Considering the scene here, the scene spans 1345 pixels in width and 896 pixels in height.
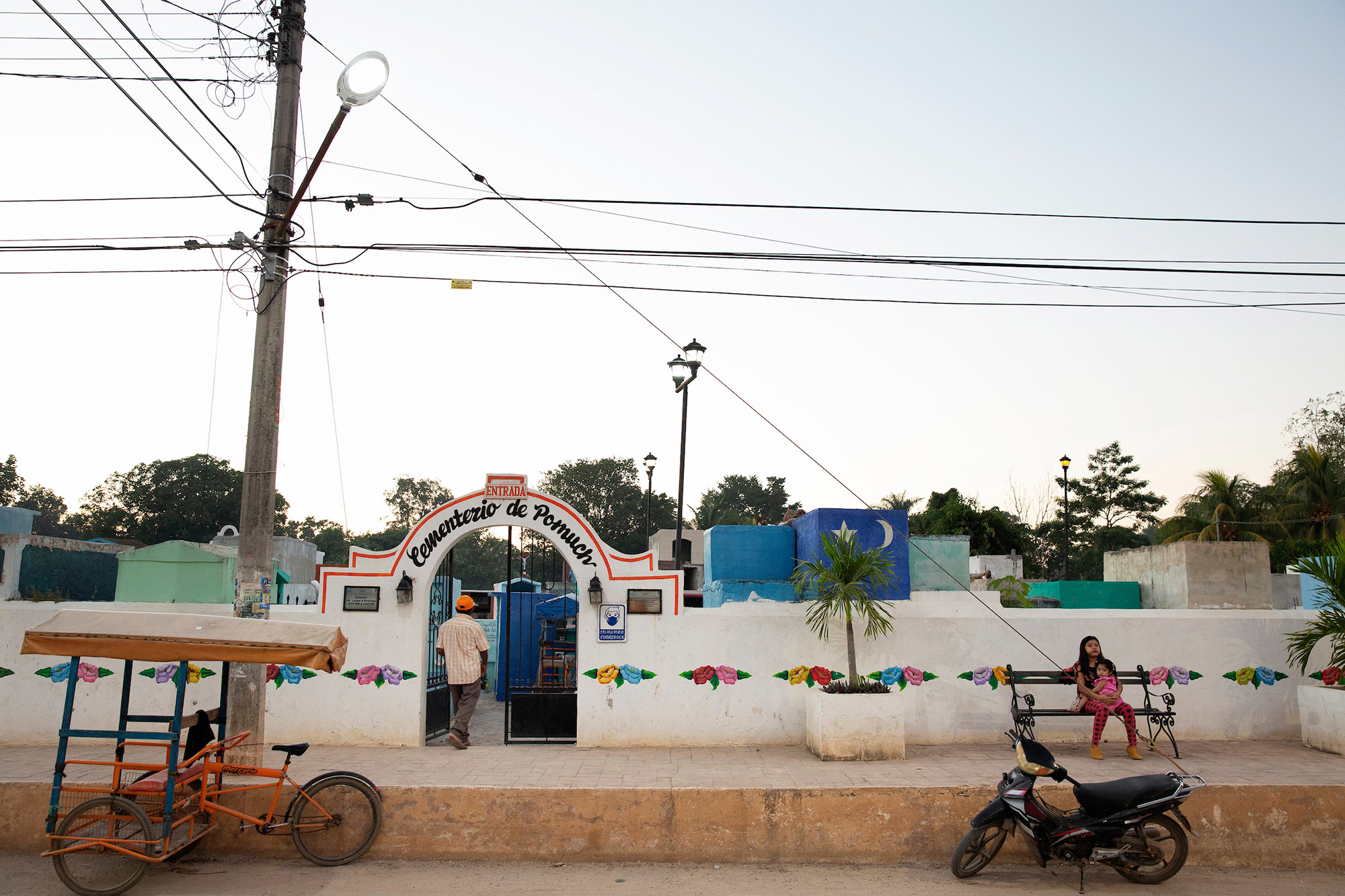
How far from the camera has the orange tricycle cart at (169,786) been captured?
6.33m

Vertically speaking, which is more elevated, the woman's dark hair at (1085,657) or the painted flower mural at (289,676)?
the woman's dark hair at (1085,657)

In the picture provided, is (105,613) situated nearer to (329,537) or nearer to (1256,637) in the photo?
(1256,637)

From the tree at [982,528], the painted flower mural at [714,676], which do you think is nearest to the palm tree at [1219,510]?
the tree at [982,528]

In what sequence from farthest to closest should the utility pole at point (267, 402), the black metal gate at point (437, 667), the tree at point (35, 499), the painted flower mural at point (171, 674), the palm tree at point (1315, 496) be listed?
the tree at point (35, 499), the palm tree at point (1315, 496), the black metal gate at point (437, 667), the painted flower mural at point (171, 674), the utility pole at point (267, 402)

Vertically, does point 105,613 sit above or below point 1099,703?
above

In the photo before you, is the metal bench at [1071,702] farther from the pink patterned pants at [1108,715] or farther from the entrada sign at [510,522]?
the entrada sign at [510,522]

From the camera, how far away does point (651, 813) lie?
7.43 m

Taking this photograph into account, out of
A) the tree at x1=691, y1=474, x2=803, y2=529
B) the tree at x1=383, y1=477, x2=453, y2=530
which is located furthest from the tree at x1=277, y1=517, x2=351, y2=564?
the tree at x1=691, y1=474, x2=803, y2=529

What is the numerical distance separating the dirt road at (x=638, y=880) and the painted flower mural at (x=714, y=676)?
331cm

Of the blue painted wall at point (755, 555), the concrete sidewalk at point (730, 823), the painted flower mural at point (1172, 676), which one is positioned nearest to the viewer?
the concrete sidewalk at point (730, 823)

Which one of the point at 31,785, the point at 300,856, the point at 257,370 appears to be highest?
the point at 257,370

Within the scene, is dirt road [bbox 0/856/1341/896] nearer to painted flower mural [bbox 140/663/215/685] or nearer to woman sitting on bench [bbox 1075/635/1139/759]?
woman sitting on bench [bbox 1075/635/1139/759]

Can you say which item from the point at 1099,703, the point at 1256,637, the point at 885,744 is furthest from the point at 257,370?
the point at 1256,637

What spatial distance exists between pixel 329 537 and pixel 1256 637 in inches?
2618
